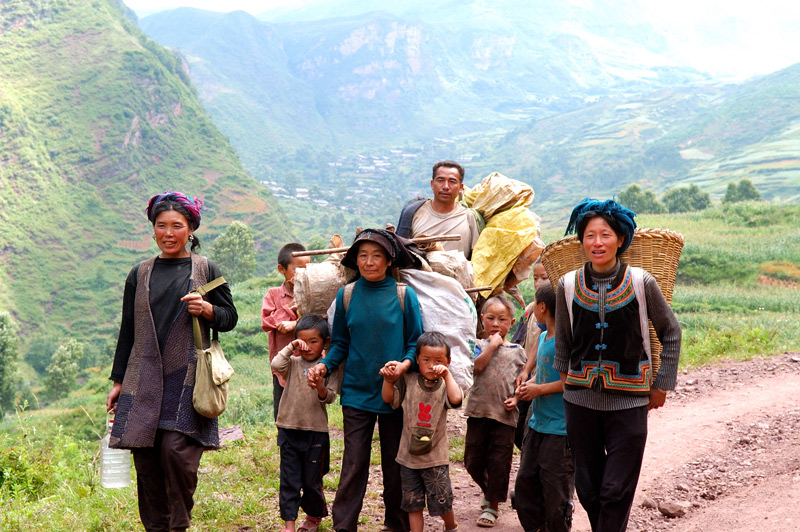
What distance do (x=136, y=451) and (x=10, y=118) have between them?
90.7m

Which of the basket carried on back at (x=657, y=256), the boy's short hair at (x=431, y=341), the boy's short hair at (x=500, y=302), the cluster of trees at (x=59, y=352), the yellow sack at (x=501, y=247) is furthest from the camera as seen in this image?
the cluster of trees at (x=59, y=352)

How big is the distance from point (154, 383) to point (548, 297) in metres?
2.14

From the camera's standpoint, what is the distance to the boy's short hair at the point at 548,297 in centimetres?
416

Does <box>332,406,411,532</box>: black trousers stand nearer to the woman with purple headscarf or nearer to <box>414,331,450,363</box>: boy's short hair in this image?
<box>414,331,450,363</box>: boy's short hair

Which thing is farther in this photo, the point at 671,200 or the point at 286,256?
the point at 671,200

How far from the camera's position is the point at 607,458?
3.54 meters

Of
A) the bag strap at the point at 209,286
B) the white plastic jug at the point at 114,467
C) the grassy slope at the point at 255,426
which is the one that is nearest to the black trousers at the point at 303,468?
the grassy slope at the point at 255,426

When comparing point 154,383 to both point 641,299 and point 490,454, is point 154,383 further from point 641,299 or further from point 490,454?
point 641,299

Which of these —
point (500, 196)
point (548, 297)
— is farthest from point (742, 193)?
point (548, 297)

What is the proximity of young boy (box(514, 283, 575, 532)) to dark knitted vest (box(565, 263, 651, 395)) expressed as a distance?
0.58m

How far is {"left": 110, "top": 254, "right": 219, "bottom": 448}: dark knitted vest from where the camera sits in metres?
3.79

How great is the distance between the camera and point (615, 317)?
3420 mm

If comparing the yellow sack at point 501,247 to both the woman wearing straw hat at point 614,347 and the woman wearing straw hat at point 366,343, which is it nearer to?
the woman wearing straw hat at point 366,343

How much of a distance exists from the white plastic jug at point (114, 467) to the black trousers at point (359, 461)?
2.02 m
